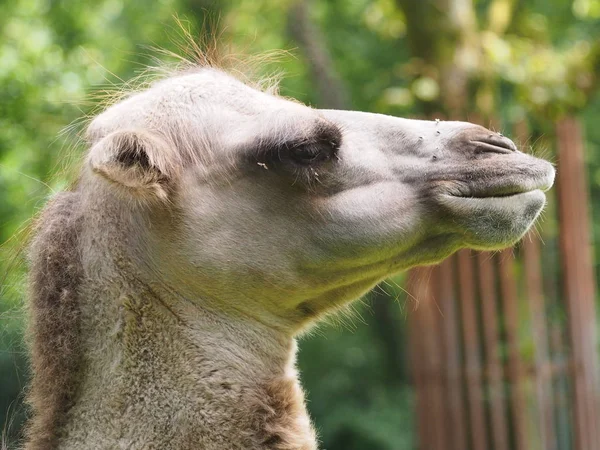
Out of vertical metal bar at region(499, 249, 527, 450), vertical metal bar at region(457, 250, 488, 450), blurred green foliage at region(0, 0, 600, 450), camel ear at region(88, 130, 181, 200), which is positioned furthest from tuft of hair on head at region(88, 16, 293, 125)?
vertical metal bar at region(457, 250, 488, 450)

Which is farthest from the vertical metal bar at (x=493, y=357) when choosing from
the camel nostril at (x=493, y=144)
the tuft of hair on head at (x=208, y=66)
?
the camel nostril at (x=493, y=144)

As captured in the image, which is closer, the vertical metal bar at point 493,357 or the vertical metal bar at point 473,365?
the vertical metal bar at point 493,357

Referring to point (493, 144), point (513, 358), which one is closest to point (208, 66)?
point (493, 144)

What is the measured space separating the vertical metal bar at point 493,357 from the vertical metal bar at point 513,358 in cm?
10

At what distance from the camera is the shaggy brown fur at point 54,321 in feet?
10.3

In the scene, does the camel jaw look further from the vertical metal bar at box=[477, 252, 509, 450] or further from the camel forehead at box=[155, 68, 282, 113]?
the vertical metal bar at box=[477, 252, 509, 450]

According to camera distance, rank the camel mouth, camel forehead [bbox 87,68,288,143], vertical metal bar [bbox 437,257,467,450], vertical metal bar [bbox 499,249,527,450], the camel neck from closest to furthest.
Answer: the camel neck < the camel mouth < camel forehead [bbox 87,68,288,143] < vertical metal bar [bbox 499,249,527,450] < vertical metal bar [bbox 437,257,467,450]

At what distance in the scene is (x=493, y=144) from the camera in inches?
131

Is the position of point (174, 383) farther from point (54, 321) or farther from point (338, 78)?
point (338, 78)

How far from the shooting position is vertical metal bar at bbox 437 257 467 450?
9219 millimetres

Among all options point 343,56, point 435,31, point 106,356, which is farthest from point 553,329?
point 343,56

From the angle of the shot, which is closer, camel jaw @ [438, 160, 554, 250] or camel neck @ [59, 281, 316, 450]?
camel neck @ [59, 281, 316, 450]

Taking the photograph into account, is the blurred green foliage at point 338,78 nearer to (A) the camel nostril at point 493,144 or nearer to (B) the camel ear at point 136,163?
(B) the camel ear at point 136,163

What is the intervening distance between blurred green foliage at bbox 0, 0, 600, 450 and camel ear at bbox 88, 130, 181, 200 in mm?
674
